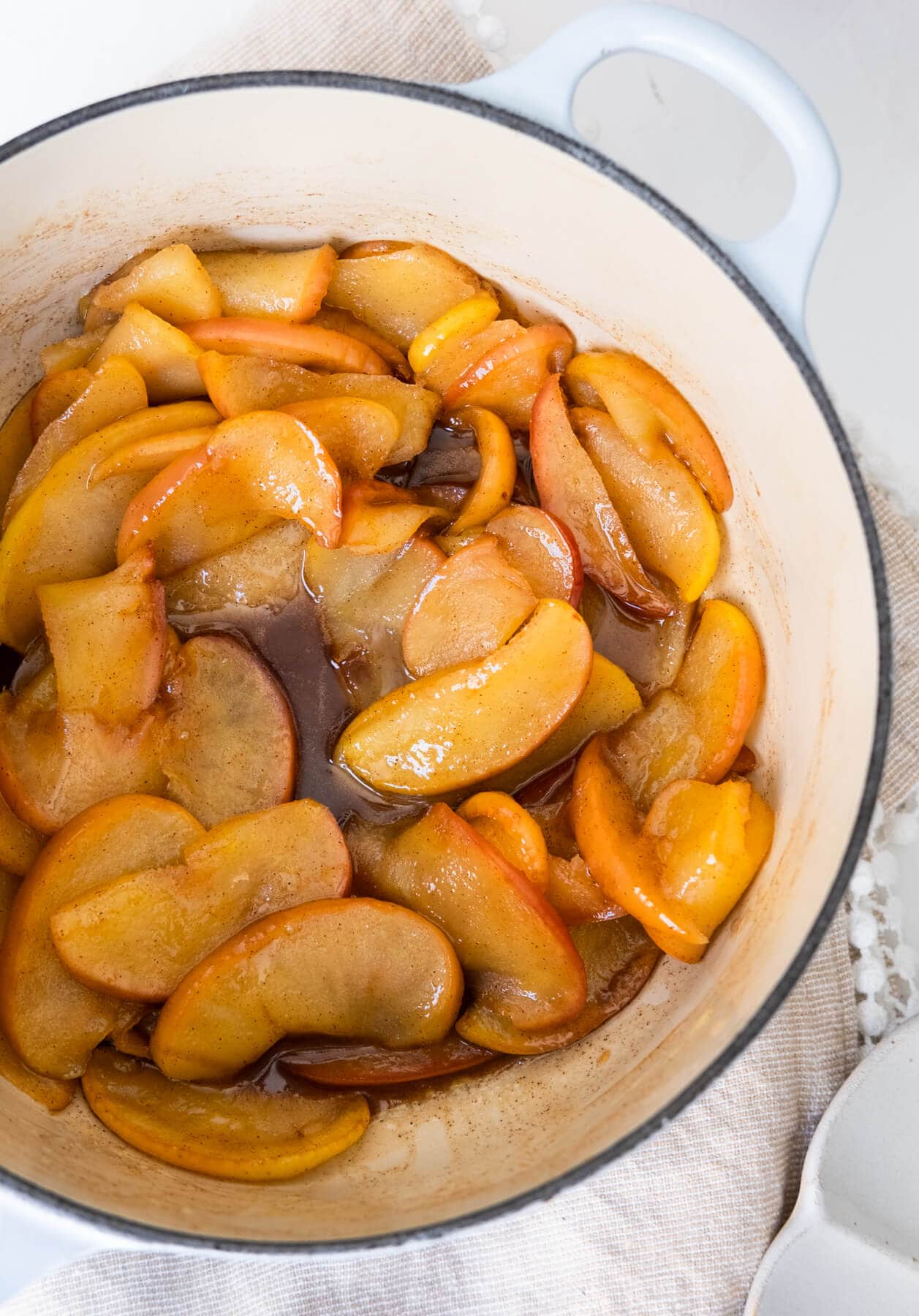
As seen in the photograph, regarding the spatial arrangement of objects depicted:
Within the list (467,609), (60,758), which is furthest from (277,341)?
(60,758)

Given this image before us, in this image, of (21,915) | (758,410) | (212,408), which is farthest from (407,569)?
(21,915)

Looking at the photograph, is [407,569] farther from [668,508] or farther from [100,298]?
[100,298]

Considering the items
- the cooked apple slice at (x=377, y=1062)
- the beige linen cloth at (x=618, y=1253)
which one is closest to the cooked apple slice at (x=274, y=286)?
the cooked apple slice at (x=377, y=1062)

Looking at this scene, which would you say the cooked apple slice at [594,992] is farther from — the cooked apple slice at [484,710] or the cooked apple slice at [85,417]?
the cooked apple slice at [85,417]

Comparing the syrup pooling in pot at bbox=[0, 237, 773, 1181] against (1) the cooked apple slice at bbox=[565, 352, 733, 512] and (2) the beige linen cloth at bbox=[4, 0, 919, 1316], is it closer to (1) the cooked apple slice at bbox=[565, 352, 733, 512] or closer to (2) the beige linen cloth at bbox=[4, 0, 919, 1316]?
(1) the cooked apple slice at bbox=[565, 352, 733, 512]

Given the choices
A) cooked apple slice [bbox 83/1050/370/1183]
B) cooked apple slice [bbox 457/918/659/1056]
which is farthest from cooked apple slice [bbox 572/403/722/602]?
cooked apple slice [bbox 83/1050/370/1183]

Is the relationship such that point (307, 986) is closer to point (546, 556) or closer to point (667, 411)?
point (546, 556)
